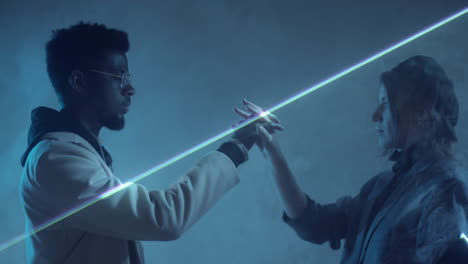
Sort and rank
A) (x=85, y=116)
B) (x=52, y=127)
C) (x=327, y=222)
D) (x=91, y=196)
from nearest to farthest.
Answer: (x=91, y=196) → (x=52, y=127) → (x=85, y=116) → (x=327, y=222)

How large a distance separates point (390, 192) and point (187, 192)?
24.1 inches

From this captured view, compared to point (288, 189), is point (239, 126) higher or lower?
higher

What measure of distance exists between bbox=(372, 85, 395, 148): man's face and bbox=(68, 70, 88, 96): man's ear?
935 millimetres

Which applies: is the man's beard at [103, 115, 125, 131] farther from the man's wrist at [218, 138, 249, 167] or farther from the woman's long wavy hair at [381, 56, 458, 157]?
the woman's long wavy hair at [381, 56, 458, 157]

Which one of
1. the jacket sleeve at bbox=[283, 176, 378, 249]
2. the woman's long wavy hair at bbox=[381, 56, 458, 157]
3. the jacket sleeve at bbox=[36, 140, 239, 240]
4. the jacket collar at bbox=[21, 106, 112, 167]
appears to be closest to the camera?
the jacket sleeve at bbox=[36, 140, 239, 240]

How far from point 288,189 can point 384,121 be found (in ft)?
1.26

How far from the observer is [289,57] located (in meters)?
1.67

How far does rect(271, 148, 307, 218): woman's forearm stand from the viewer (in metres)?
1.28

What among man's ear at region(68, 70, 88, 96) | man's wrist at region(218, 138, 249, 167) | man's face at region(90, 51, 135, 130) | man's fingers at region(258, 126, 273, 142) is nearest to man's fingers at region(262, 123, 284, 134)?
man's fingers at region(258, 126, 273, 142)

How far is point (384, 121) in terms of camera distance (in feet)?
4.00

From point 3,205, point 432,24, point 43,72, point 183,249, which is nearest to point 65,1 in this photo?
point 43,72

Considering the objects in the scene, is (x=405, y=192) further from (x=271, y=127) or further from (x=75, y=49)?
(x=75, y=49)

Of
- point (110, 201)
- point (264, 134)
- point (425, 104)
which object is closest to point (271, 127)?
point (264, 134)

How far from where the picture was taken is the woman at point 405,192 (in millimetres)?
923
